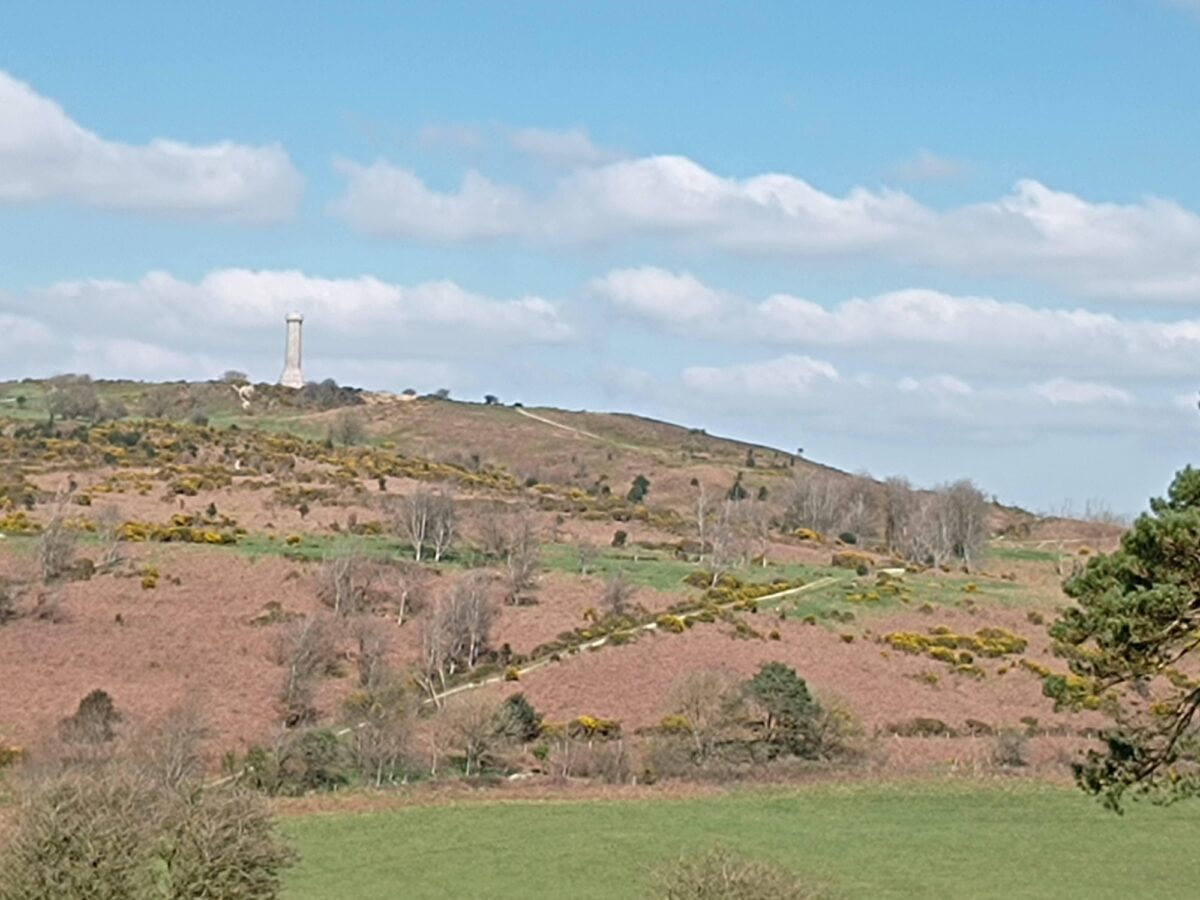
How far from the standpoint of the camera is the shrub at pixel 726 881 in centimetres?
2477

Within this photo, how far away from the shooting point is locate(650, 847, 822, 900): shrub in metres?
24.8

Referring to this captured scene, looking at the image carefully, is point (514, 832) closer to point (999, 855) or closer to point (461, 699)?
point (999, 855)

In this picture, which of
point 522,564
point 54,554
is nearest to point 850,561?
point 522,564

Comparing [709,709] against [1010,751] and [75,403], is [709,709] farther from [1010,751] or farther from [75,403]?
[75,403]

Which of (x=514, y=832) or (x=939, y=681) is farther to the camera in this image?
(x=939, y=681)

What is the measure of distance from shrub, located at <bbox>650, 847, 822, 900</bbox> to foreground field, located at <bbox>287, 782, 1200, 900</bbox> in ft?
33.4

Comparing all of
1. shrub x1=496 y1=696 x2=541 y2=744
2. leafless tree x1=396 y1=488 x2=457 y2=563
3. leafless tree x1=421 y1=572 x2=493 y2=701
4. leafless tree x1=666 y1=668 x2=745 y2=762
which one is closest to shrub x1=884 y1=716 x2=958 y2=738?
leafless tree x1=666 y1=668 x2=745 y2=762

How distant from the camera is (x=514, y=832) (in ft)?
139

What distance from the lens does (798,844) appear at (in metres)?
41.3

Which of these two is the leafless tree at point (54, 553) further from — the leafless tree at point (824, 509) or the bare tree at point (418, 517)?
the leafless tree at point (824, 509)

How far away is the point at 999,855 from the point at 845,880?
5.03m

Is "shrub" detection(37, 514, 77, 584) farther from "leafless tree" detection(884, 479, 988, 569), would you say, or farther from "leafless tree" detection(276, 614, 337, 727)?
"leafless tree" detection(884, 479, 988, 569)

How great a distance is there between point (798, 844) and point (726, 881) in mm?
17066

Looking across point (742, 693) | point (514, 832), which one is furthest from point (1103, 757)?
point (742, 693)
